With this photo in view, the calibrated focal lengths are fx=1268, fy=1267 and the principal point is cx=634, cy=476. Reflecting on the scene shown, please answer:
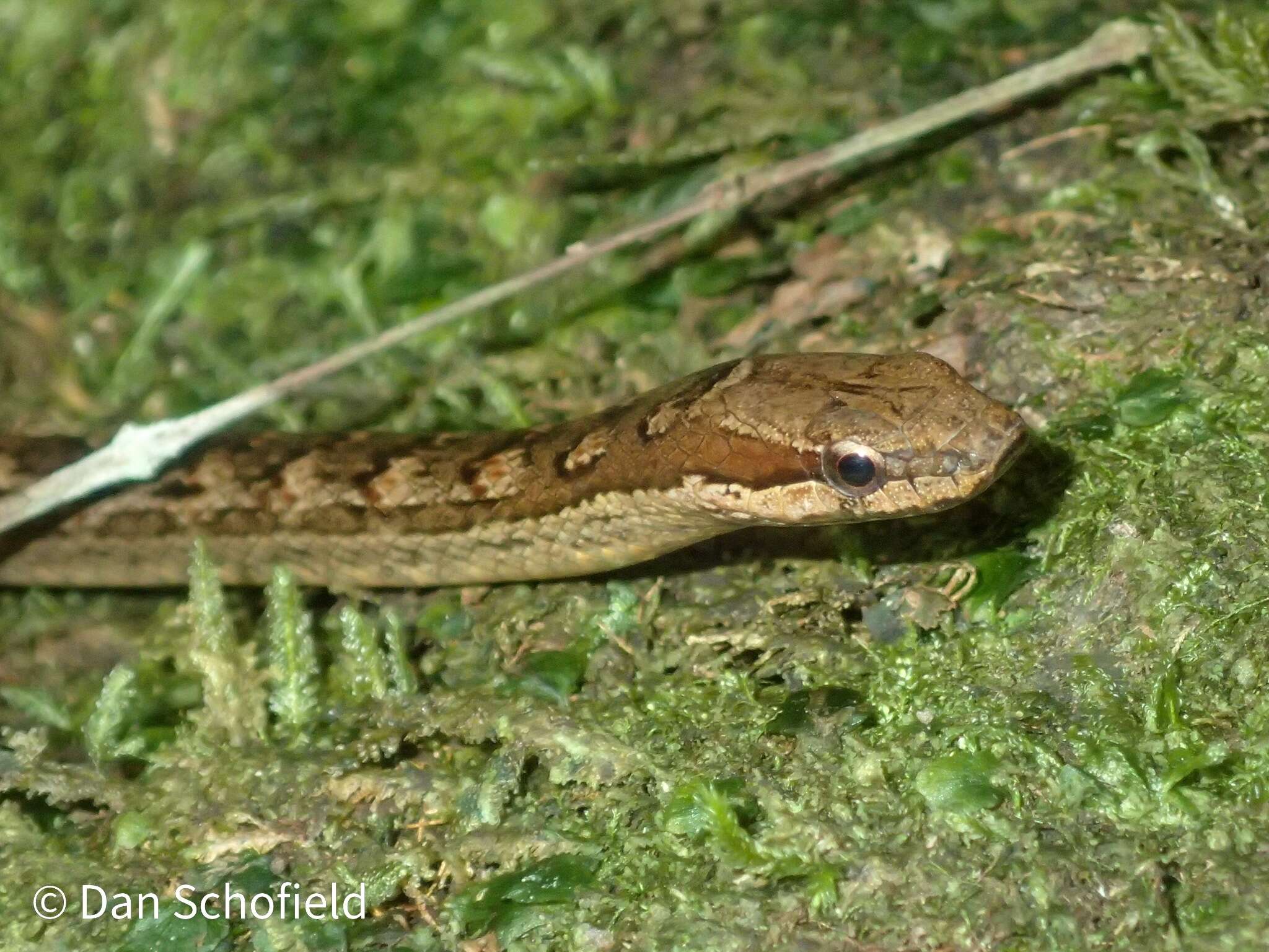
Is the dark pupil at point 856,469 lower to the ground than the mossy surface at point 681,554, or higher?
higher

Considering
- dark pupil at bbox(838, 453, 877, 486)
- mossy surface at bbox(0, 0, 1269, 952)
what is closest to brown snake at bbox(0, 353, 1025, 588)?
dark pupil at bbox(838, 453, 877, 486)

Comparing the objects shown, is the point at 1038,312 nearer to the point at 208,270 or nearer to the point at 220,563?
the point at 220,563

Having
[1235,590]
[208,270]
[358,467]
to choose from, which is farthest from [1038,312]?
[208,270]

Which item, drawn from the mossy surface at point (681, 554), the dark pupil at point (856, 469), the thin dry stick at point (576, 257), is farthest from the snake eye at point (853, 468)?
the thin dry stick at point (576, 257)

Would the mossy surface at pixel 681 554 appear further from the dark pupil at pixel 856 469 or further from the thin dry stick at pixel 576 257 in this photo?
the dark pupil at pixel 856 469

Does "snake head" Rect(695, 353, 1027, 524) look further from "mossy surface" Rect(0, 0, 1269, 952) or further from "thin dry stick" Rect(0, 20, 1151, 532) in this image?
"thin dry stick" Rect(0, 20, 1151, 532)

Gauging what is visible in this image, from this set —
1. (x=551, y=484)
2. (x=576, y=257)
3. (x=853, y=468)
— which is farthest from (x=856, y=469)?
(x=576, y=257)
